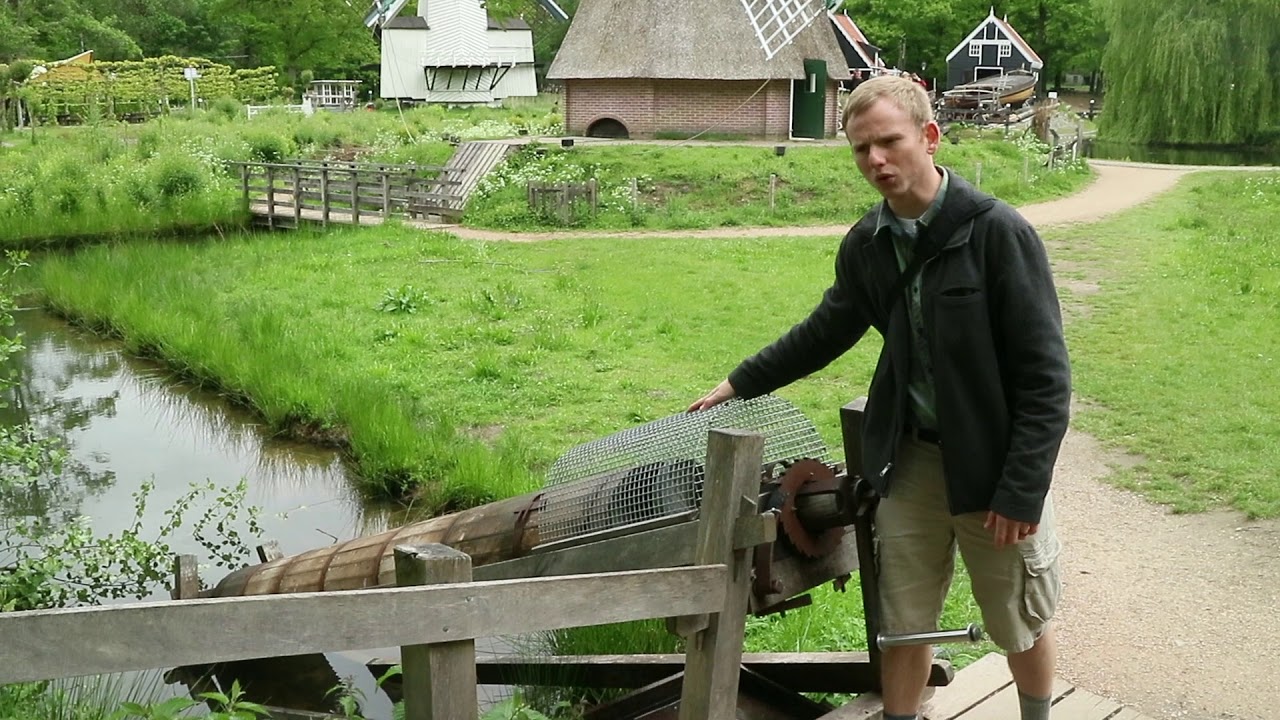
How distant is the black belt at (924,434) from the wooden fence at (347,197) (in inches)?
739

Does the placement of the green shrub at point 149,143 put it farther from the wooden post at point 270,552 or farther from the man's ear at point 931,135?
the man's ear at point 931,135

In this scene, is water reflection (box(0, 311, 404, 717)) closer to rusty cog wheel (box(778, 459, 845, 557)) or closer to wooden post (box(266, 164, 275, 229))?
rusty cog wheel (box(778, 459, 845, 557))

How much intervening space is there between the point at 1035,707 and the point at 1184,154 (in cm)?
3575

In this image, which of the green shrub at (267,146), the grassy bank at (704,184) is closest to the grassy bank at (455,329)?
the grassy bank at (704,184)

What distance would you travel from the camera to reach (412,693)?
297 cm

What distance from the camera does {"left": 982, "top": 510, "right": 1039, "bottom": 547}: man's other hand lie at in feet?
9.68

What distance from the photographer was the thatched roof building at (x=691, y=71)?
1139 inches

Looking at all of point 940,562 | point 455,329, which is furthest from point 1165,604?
point 455,329

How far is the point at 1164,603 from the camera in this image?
17.7 ft

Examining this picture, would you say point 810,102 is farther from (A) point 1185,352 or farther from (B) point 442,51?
(B) point 442,51

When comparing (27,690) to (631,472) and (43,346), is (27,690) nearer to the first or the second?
(631,472)

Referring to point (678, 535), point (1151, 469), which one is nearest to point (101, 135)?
point (1151, 469)

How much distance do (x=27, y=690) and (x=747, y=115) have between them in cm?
2640

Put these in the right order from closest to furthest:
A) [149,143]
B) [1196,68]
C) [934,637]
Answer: [934,637], [149,143], [1196,68]
